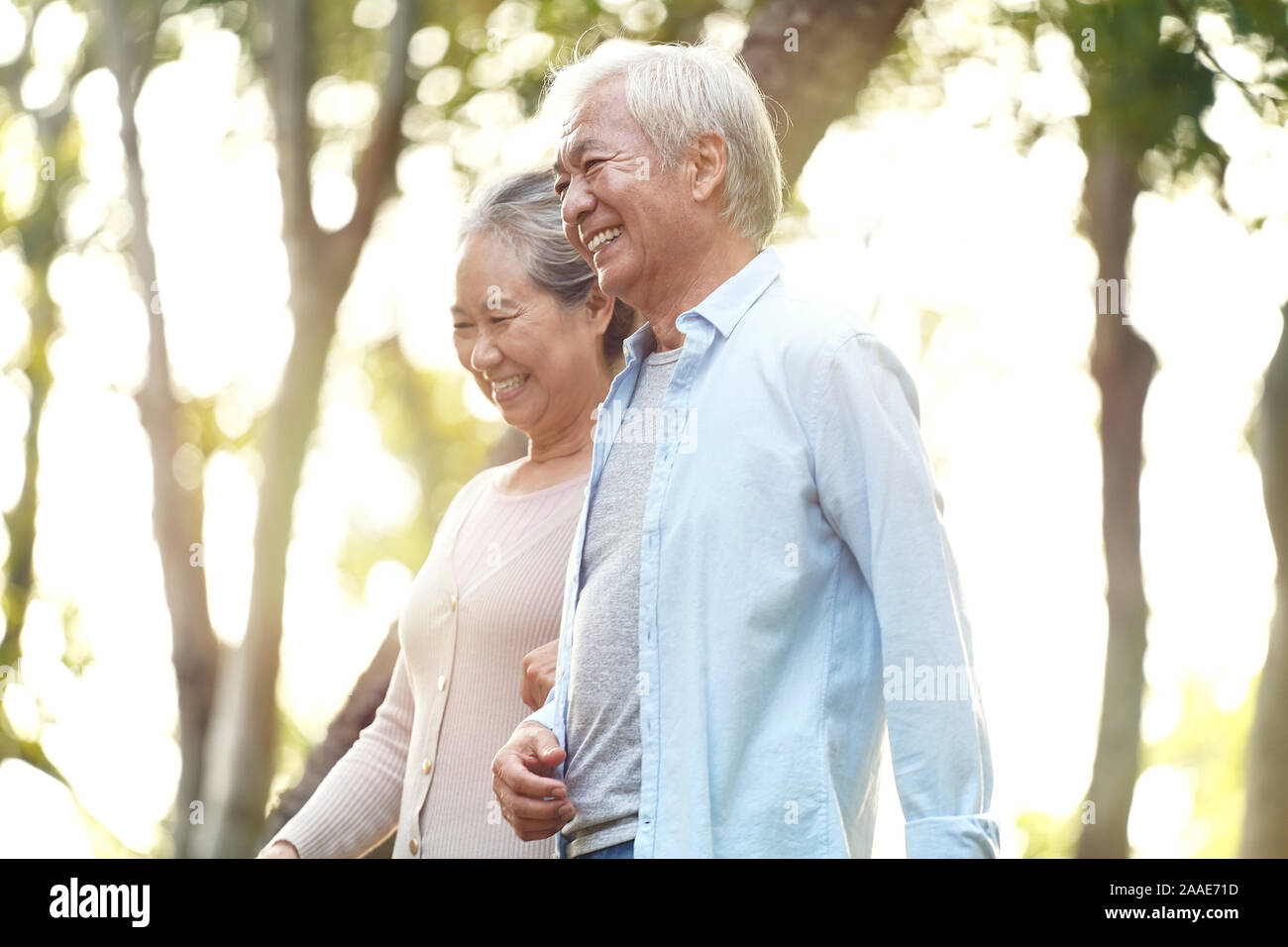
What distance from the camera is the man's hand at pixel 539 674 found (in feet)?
7.11

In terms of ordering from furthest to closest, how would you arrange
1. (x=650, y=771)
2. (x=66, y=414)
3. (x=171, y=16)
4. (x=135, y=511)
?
(x=66, y=414), (x=135, y=511), (x=171, y=16), (x=650, y=771)

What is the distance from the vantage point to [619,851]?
182 centimetres

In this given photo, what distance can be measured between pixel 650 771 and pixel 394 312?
9.17 metres

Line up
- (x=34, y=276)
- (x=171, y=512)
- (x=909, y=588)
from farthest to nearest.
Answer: (x=34, y=276) → (x=171, y=512) → (x=909, y=588)

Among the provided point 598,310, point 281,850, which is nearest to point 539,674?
point 281,850

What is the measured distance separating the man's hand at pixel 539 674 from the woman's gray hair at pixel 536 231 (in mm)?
709

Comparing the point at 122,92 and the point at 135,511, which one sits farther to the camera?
the point at 135,511

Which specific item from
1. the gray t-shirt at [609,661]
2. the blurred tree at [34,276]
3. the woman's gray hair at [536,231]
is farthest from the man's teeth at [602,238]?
the blurred tree at [34,276]

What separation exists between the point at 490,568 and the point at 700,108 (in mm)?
950

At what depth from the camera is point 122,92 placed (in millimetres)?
5164

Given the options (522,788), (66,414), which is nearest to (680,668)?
(522,788)

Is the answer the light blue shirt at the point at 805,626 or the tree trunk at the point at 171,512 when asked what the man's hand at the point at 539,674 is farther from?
the tree trunk at the point at 171,512

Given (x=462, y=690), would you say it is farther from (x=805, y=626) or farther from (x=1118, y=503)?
(x=1118, y=503)
